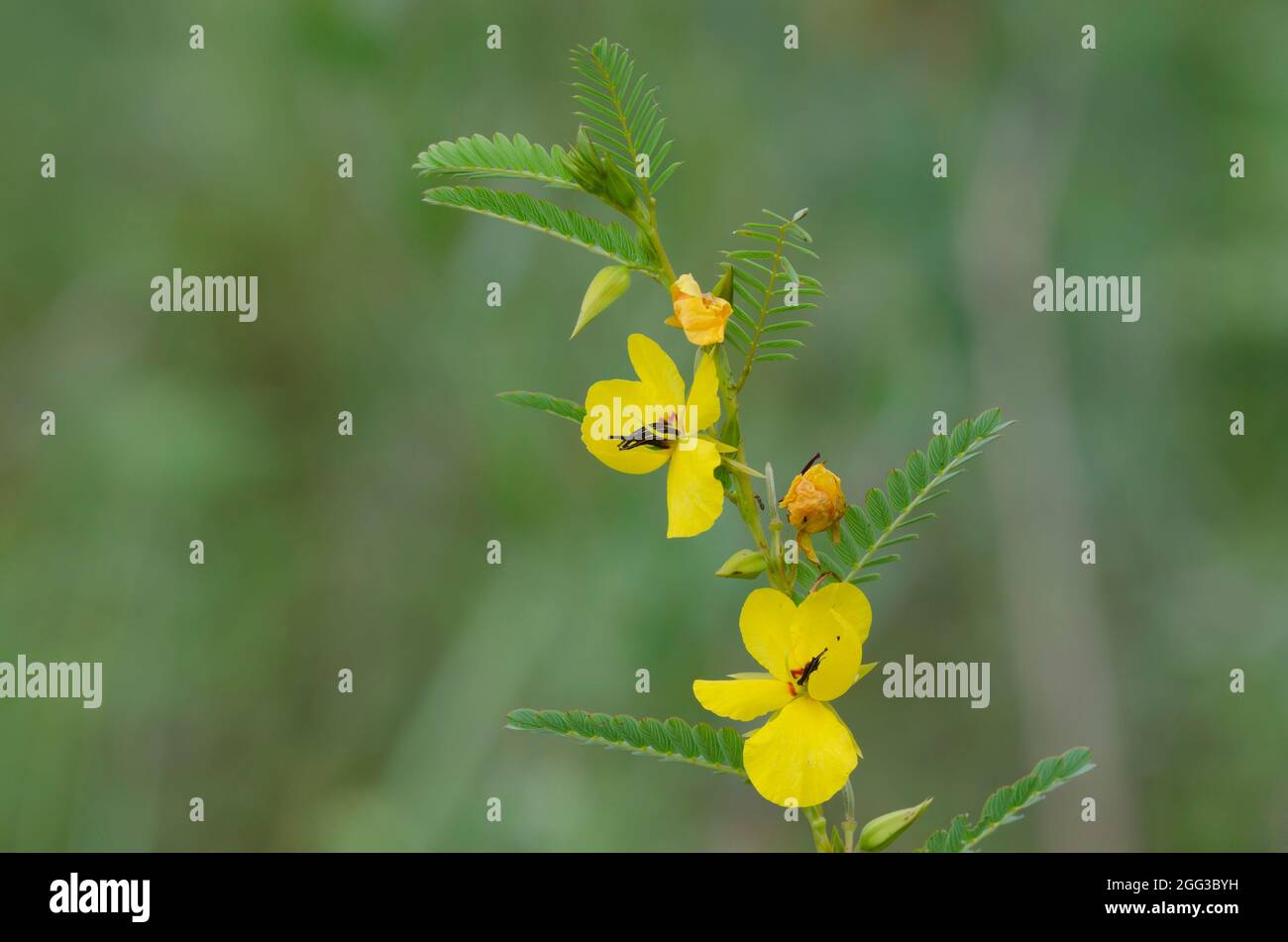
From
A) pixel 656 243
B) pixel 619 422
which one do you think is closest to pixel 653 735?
pixel 619 422

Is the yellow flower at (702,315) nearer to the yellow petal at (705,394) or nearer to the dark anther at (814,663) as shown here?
the yellow petal at (705,394)

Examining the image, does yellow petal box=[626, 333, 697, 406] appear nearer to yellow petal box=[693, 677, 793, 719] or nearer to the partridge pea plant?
the partridge pea plant

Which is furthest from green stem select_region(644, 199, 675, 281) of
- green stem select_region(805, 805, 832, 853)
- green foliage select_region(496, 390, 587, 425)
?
green stem select_region(805, 805, 832, 853)

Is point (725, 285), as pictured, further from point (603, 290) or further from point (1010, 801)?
point (1010, 801)

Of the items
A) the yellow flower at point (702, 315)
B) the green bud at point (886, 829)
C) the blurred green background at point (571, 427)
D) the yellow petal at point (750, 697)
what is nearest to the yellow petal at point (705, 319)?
the yellow flower at point (702, 315)
